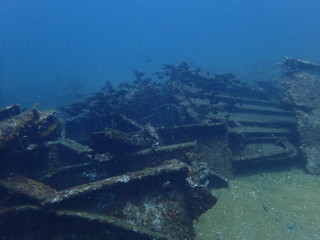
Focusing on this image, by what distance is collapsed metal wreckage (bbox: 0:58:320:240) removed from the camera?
552cm

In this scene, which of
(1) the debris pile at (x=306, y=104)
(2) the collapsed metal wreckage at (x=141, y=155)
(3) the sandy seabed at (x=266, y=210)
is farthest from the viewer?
(1) the debris pile at (x=306, y=104)

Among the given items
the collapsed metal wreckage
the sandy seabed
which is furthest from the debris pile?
the sandy seabed

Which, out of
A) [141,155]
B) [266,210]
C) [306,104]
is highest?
[141,155]

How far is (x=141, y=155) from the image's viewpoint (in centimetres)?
782

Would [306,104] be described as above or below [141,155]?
below

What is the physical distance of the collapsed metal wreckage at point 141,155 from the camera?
5.52 meters

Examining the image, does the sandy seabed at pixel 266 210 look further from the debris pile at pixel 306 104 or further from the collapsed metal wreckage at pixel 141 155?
the debris pile at pixel 306 104

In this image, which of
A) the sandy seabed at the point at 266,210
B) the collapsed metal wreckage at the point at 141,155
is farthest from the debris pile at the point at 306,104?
the sandy seabed at the point at 266,210

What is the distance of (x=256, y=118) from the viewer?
13047mm

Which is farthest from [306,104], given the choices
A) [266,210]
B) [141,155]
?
[141,155]

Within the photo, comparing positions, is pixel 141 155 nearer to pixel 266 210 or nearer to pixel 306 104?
pixel 266 210

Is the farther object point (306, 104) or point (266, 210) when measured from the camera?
point (306, 104)

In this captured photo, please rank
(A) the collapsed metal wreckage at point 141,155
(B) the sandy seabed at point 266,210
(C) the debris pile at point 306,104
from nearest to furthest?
(A) the collapsed metal wreckage at point 141,155 < (B) the sandy seabed at point 266,210 < (C) the debris pile at point 306,104

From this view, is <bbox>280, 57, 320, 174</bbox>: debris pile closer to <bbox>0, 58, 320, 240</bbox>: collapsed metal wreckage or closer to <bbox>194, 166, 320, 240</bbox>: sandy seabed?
<bbox>0, 58, 320, 240</bbox>: collapsed metal wreckage
